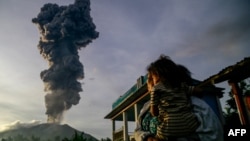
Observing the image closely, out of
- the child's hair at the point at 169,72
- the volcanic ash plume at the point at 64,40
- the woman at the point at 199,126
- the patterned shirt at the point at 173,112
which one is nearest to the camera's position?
the woman at the point at 199,126

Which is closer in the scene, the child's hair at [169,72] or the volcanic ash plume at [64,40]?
the child's hair at [169,72]

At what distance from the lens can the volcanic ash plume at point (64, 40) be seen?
59.2 meters

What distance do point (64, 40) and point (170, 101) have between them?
6680 centimetres

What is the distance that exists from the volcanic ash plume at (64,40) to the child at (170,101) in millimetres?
60223

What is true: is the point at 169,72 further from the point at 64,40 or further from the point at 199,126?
the point at 64,40

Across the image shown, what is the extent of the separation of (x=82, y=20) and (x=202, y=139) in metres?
62.8

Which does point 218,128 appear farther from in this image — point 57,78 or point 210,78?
point 57,78

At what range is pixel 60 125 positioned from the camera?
182 m

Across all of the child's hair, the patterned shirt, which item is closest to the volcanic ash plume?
the child's hair

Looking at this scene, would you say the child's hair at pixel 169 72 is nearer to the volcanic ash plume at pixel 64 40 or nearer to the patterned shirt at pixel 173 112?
the patterned shirt at pixel 173 112

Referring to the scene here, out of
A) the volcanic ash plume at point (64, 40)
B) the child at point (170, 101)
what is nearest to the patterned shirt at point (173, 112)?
the child at point (170, 101)

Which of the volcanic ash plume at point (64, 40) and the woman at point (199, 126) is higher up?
the volcanic ash plume at point (64, 40)

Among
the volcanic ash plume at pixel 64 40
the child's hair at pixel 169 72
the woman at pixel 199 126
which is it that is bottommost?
the woman at pixel 199 126

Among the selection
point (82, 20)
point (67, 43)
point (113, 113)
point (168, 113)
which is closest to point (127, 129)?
point (113, 113)
